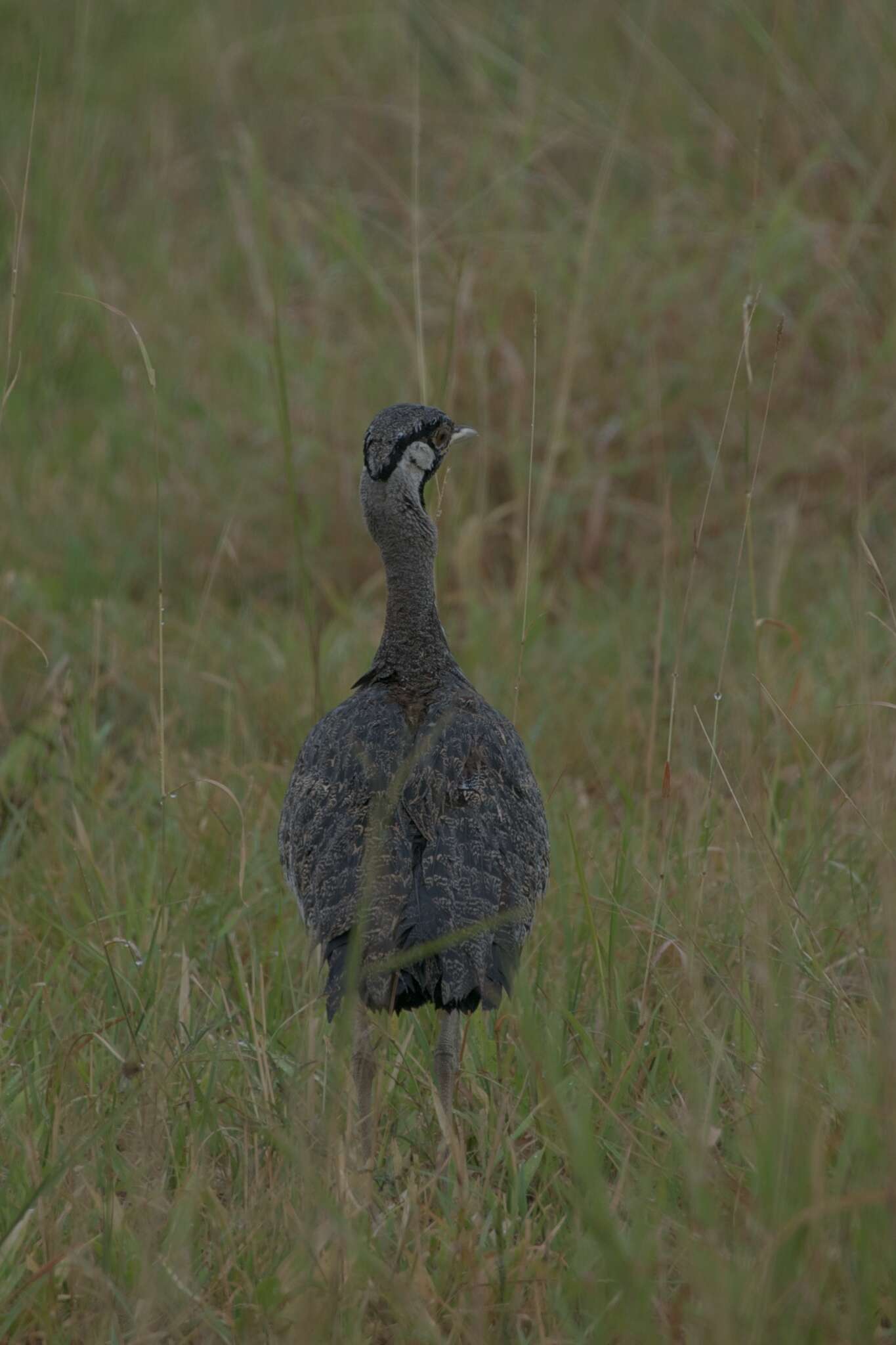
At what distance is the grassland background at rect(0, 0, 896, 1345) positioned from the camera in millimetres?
2701

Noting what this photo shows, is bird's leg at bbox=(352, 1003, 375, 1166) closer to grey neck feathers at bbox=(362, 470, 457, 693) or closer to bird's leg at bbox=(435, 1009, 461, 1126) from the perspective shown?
bird's leg at bbox=(435, 1009, 461, 1126)

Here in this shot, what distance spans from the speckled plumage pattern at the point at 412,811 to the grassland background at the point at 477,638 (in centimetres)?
18

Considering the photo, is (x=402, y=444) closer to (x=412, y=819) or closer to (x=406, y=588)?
(x=406, y=588)

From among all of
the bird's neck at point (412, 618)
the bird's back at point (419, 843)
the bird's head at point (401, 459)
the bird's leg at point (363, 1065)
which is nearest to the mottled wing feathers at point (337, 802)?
the bird's back at point (419, 843)

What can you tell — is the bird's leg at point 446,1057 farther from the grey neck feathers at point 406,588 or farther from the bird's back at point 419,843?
the grey neck feathers at point 406,588

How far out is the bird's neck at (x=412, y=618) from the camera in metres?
3.85

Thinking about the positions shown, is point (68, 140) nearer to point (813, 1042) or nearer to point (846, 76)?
point (846, 76)

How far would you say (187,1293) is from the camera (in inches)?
103

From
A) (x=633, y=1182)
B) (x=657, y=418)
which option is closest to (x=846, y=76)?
(x=657, y=418)

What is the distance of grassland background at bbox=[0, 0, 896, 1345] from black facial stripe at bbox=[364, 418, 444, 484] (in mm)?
219

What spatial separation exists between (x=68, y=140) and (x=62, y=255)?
0.56 meters

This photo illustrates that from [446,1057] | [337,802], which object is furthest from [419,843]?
[446,1057]

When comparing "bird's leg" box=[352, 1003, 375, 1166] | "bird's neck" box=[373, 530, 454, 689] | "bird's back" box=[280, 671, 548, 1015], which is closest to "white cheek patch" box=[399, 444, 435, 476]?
"bird's neck" box=[373, 530, 454, 689]

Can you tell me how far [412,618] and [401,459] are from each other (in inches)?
14.1
